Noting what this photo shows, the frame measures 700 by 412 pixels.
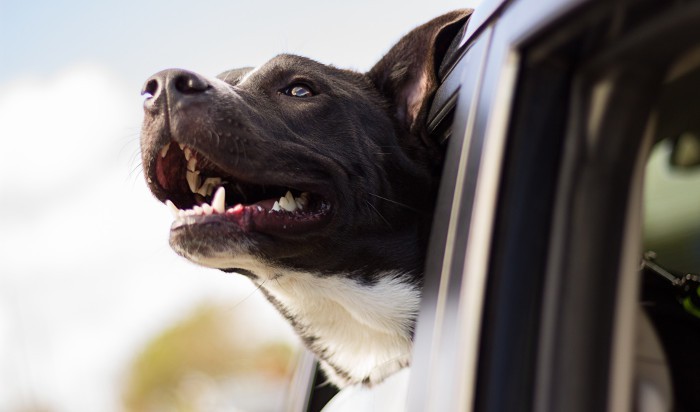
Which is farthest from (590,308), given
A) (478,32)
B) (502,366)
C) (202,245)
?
(202,245)

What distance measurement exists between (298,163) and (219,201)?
10.8 inches

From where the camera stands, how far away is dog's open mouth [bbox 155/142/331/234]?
2.51 meters

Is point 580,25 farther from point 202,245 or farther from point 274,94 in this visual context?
point 274,94

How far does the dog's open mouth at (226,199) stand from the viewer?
2510mm

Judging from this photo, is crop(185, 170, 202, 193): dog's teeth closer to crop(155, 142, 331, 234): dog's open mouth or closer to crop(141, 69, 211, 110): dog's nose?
crop(155, 142, 331, 234): dog's open mouth

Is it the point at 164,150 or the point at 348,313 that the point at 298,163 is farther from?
the point at 348,313

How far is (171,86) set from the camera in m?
2.39

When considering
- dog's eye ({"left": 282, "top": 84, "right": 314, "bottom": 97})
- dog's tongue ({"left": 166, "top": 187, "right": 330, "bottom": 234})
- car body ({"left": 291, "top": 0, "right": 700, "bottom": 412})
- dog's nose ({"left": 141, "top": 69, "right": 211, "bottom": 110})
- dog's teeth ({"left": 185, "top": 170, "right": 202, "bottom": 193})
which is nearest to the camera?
car body ({"left": 291, "top": 0, "right": 700, "bottom": 412})

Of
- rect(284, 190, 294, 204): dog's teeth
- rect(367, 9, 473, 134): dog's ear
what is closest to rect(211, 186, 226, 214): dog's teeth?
rect(284, 190, 294, 204): dog's teeth

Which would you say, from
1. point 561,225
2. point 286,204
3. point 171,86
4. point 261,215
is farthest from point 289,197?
point 561,225

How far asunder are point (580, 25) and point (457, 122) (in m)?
0.52

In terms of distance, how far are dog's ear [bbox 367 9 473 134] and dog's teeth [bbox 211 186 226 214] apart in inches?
24.6

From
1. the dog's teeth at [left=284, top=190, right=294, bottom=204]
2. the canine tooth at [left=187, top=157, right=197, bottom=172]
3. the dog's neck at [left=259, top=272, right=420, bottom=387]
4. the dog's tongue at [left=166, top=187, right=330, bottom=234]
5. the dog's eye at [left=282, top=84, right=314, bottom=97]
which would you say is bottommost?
the dog's neck at [left=259, top=272, right=420, bottom=387]

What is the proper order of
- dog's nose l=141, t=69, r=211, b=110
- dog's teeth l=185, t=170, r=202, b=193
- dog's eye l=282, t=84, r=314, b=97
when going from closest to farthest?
dog's nose l=141, t=69, r=211, b=110 < dog's teeth l=185, t=170, r=202, b=193 < dog's eye l=282, t=84, r=314, b=97
